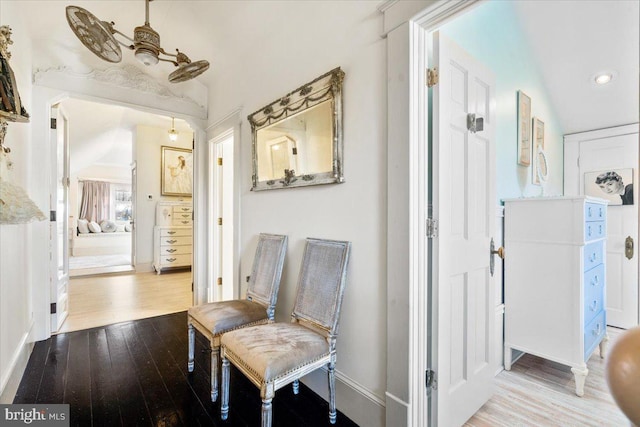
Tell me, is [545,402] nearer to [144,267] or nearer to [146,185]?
[144,267]

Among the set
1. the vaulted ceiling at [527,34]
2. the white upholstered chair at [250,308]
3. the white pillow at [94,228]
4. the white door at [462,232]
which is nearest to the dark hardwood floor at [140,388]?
the white upholstered chair at [250,308]

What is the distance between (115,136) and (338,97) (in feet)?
22.1

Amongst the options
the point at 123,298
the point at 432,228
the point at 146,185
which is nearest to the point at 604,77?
the point at 432,228

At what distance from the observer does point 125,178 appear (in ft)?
32.7

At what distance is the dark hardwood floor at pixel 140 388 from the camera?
162cm

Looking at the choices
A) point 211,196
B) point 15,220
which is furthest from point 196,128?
point 15,220

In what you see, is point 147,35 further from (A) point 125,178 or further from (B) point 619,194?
(A) point 125,178

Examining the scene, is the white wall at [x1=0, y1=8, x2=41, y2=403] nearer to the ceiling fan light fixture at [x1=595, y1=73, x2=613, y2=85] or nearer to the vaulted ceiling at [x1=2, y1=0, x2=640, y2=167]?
the vaulted ceiling at [x1=2, y1=0, x2=640, y2=167]

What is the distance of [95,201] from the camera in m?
9.45

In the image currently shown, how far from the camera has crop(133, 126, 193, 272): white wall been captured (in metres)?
5.60

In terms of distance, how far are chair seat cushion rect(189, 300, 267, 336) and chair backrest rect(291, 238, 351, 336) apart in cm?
32

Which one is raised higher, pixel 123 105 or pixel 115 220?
pixel 123 105

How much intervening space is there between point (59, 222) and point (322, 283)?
9.42 ft

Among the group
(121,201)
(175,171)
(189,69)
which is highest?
(189,69)
